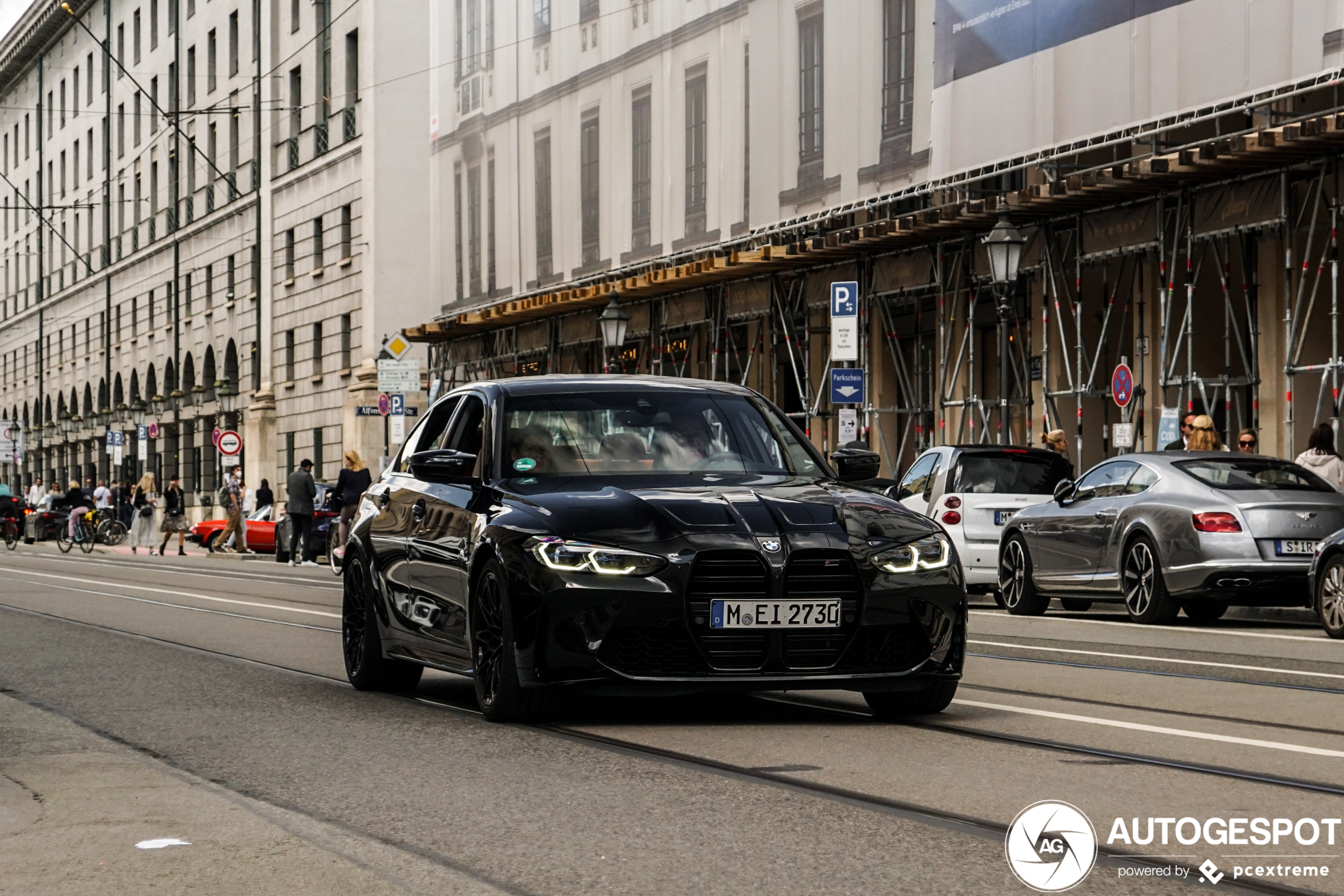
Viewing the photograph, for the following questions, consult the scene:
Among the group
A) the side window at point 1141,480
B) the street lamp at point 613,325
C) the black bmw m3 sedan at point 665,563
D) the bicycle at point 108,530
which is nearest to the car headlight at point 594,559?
the black bmw m3 sedan at point 665,563

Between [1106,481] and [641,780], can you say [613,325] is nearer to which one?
[1106,481]

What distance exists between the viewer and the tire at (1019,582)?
61.3 ft

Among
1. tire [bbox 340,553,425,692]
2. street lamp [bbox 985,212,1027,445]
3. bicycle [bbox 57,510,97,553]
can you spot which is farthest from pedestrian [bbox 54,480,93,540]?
tire [bbox 340,553,425,692]

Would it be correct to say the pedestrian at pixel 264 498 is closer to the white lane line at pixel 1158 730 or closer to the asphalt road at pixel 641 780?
the asphalt road at pixel 641 780

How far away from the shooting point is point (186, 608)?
63.6 ft

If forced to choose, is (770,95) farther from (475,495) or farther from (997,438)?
(475,495)

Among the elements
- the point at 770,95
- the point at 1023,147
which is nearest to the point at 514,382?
the point at 1023,147

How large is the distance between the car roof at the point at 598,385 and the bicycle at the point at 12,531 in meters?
46.4

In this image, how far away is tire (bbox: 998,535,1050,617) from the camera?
61.3 feet

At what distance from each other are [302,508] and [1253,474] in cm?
2074

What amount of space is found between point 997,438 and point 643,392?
62.6 feet

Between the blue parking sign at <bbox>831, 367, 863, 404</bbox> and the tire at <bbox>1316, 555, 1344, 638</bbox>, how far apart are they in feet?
35.1

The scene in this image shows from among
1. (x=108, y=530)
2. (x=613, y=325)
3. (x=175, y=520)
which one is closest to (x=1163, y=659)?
(x=613, y=325)

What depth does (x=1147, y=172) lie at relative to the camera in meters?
22.8
